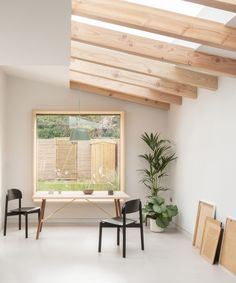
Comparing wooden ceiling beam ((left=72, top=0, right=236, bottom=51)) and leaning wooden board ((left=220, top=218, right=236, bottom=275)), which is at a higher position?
wooden ceiling beam ((left=72, top=0, right=236, bottom=51))

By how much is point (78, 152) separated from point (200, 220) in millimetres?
3121

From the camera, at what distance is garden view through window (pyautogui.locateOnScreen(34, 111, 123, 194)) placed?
8195mm

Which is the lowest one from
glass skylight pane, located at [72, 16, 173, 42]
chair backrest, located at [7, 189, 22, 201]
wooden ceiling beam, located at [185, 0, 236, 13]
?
chair backrest, located at [7, 189, 22, 201]

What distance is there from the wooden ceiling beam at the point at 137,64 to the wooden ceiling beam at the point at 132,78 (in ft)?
2.47

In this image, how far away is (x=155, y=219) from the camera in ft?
23.5

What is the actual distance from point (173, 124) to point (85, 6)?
4278 millimetres

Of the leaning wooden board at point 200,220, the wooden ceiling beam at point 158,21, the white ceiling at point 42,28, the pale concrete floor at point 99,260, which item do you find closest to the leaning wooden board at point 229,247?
the pale concrete floor at point 99,260

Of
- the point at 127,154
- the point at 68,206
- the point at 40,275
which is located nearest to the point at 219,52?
the point at 40,275

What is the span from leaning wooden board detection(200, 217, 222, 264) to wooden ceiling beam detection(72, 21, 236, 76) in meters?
1.92

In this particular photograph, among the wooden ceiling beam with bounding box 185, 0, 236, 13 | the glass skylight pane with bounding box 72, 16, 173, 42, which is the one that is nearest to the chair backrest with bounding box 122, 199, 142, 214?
the glass skylight pane with bounding box 72, 16, 173, 42

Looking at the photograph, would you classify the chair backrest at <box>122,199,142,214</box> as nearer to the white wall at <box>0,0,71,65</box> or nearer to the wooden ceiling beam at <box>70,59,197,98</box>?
the wooden ceiling beam at <box>70,59,197,98</box>

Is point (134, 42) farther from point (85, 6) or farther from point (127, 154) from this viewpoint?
point (127, 154)

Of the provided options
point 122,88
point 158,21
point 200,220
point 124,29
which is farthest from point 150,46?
point 200,220

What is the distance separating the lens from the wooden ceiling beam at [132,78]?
6355mm
